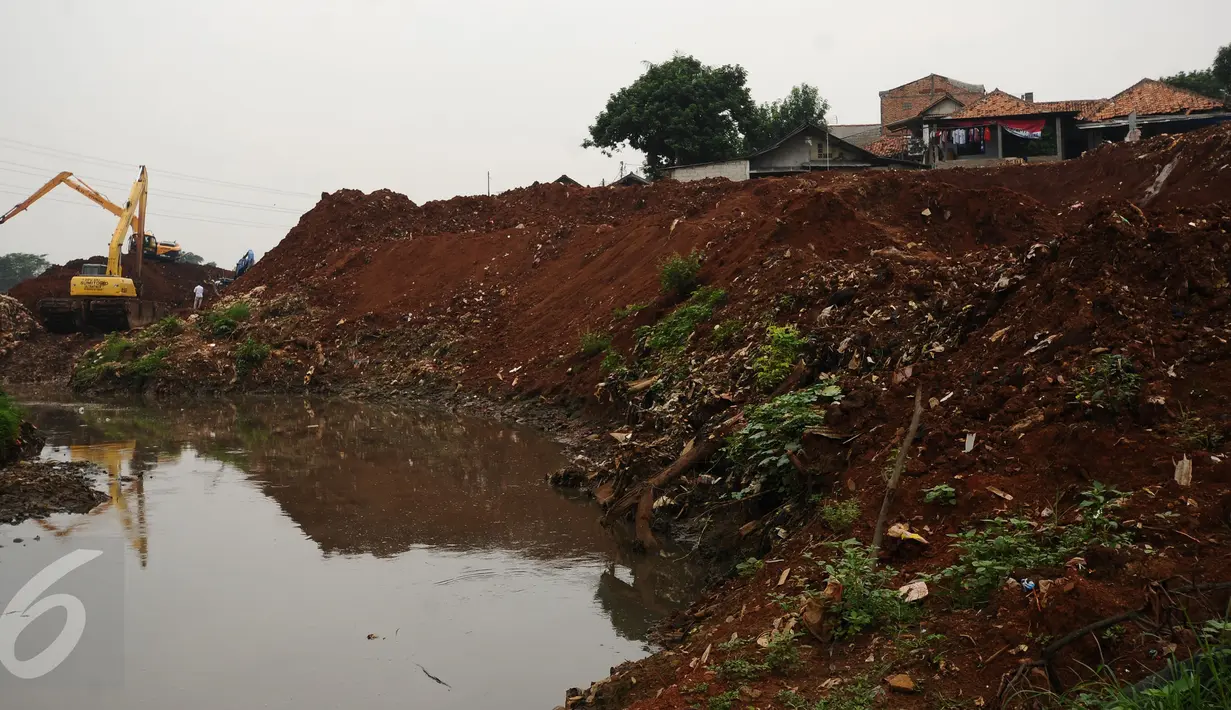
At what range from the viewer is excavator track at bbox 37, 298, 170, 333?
31859 mm

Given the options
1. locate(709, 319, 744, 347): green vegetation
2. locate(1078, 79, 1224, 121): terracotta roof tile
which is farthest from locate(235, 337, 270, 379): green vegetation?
locate(1078, 79, 1224, 121): terracotta roof tile

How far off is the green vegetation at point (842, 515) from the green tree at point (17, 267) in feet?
296

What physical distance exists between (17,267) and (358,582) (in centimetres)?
8945

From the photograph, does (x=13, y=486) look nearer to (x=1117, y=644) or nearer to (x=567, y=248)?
(x=1117, y=644)

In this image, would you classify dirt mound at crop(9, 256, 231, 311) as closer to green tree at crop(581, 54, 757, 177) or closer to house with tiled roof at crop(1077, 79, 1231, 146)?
green tree at crop(581, 54, 757, 177)

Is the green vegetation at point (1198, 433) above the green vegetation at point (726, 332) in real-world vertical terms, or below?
above

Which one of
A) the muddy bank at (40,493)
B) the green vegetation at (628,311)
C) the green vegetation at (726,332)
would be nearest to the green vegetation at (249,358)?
the green vegetation at (628,311)

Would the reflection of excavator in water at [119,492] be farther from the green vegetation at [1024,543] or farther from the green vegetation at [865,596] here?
the green vegetation at [1024,543]

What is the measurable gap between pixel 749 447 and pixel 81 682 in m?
5.18

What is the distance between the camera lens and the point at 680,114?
1601 inches

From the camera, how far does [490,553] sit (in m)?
8.73

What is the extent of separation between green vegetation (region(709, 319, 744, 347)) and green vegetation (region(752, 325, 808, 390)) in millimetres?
1534

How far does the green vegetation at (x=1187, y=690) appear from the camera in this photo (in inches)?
127

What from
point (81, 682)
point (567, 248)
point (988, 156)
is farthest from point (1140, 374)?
point (988, 156)
